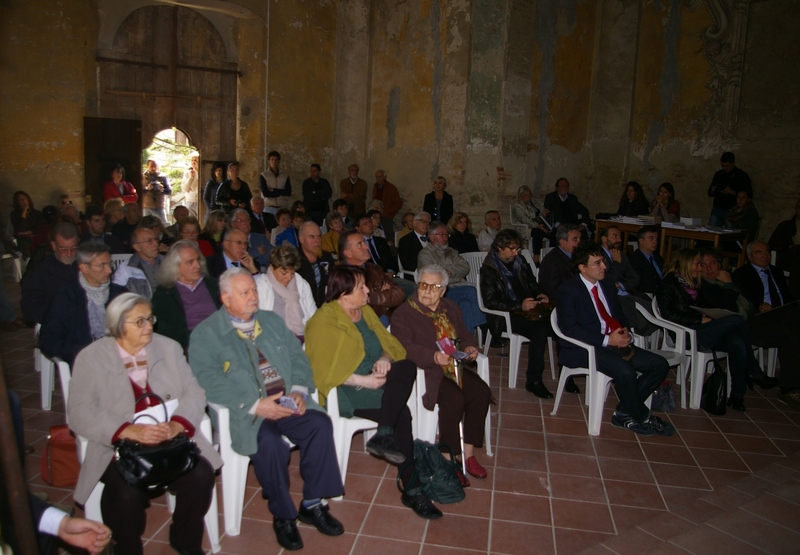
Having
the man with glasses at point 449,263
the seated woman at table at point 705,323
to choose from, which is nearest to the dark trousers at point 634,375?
the seated woman at table at point 705,323

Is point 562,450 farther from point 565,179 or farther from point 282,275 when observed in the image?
point 565,179

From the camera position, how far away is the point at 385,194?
424 inches

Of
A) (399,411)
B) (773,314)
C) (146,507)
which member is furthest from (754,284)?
(146,507)

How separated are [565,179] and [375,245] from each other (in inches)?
171

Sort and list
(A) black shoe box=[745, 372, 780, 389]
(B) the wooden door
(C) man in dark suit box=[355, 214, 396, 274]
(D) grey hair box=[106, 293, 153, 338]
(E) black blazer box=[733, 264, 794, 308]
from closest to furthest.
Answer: (D) grey hair box=[106, 293, 153, 338] < (A) black shoe box=[745, 372, 780, 389] < (E) black blazer box=[733, 264, 794, 308] < (C) man in dark suit box=[355, 214, 396, 274] < (B) the wooden door

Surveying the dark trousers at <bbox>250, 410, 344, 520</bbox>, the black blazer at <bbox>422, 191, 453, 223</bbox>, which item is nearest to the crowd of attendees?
the dark trousers at <bbox>250, 410, 344, 520</bbox>

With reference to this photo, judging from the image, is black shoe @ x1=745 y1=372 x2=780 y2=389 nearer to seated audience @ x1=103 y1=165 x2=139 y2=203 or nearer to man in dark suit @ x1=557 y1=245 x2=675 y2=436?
man in dark suit @ x1=557 y1=245 x2=675 y2=436

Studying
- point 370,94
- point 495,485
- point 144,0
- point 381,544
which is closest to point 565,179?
point 370,94

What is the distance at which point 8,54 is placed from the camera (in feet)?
28.8

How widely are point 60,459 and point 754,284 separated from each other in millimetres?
5490

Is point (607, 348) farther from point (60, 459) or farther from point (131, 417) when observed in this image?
point (60, 459)

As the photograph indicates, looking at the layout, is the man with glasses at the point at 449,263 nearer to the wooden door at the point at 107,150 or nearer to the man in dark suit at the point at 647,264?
the man in dark suit at the point at 647,264

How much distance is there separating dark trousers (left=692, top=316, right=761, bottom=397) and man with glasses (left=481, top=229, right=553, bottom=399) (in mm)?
1175

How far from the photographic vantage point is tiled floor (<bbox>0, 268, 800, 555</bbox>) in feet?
10.6
